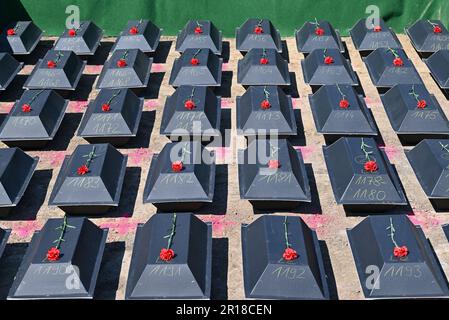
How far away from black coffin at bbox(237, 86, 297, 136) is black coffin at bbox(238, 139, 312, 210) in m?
1.77

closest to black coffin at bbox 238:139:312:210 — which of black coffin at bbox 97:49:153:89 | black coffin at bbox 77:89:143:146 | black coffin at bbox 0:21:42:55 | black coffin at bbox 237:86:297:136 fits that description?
black coffin at bbox 237:86:297:136

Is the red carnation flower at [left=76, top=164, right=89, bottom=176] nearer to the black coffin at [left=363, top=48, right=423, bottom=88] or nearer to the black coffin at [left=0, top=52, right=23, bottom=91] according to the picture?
the black coffin at [left=0, top=52, right=23, bottom=91]

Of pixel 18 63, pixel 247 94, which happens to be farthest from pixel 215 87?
pixel 18 63

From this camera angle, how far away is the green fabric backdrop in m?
27.7

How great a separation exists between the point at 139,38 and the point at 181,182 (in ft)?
37.8

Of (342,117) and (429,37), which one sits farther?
(429,37)

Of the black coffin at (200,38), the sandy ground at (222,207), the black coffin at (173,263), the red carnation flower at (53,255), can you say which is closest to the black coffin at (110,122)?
the sandy ground at (222,207)

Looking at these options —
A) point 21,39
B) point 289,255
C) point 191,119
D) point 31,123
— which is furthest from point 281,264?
point 21,39

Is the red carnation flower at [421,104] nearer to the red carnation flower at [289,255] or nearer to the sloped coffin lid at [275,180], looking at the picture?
the sloped coffin lid at [275,180]

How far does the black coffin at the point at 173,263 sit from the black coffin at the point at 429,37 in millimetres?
15797

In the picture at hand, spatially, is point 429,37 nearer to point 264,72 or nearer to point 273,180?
point 264,72

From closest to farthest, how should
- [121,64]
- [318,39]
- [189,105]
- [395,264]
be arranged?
[395,264] < [189,105] < [121,64] < [318,39]

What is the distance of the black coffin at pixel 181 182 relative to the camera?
51.6 ft

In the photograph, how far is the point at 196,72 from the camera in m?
21.8
